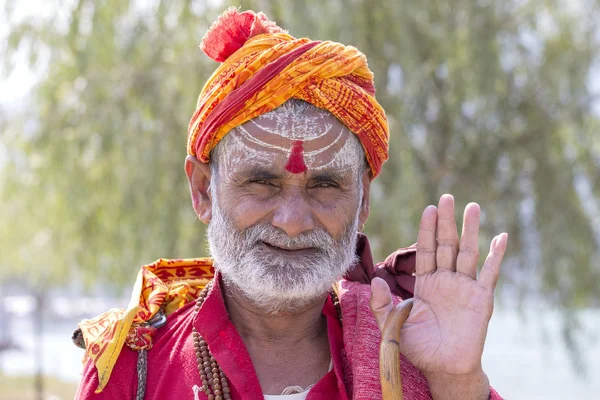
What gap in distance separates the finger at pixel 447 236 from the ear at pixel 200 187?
2.41ft

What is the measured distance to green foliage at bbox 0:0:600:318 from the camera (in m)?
5.61

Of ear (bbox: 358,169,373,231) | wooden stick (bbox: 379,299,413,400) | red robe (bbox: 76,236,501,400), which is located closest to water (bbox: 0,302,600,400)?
ear (bbox: 358,169,373,231)

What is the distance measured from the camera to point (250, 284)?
2.07 m

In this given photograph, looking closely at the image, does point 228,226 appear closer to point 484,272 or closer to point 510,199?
→ point 484,272

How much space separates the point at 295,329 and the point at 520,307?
16.1ft

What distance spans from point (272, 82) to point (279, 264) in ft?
1.68

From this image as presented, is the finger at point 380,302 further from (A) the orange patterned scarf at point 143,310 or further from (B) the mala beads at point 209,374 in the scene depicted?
(A) the orange patterned scarf at point 143,310

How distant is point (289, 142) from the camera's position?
2123 mm

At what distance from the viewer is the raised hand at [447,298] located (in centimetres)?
189

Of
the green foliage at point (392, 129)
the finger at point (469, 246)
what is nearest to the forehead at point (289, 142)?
the finger at point (469, 246)

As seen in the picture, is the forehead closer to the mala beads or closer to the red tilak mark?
the red tilak mark

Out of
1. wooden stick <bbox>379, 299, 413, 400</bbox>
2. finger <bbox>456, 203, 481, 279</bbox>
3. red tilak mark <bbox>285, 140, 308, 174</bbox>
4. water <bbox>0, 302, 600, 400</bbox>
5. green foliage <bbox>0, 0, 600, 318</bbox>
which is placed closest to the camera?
wooden stick <bbox>379, 299, 413, 400</bbox>

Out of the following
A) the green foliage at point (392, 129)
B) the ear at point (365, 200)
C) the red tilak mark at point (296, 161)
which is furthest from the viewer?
the green foliage at point (392, 129)

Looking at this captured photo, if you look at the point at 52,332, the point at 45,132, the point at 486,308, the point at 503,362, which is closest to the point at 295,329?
the point at 486,308
